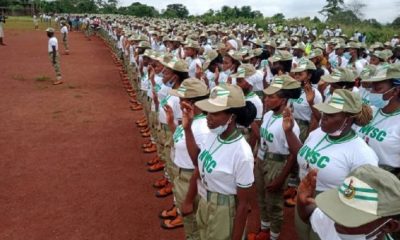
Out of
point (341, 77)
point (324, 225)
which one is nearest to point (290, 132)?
point (324, 225)

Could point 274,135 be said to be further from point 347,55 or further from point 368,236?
point 347,55

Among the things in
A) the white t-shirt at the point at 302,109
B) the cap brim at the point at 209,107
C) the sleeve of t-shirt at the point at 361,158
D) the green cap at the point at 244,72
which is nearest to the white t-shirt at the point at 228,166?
the cap brim at the point at 209,107

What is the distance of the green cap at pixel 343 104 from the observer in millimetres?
3212

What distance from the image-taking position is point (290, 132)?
155 inches

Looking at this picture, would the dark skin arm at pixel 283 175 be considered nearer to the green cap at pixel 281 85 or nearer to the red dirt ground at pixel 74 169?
the green cap at pixel 281 85

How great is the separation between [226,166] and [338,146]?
0.98 m

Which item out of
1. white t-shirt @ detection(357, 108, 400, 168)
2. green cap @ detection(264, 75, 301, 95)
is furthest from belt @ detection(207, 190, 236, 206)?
white t-shirt @ detection(357, 108, 400, 168)

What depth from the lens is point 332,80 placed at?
5426 millimetres

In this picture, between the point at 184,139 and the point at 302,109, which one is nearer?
the point at 184,139

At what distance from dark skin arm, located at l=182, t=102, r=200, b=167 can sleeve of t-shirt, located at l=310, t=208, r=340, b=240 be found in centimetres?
143

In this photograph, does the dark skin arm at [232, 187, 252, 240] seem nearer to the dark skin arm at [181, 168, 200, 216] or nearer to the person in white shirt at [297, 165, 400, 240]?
the dark skin arm at [181, 168, 200, 216]

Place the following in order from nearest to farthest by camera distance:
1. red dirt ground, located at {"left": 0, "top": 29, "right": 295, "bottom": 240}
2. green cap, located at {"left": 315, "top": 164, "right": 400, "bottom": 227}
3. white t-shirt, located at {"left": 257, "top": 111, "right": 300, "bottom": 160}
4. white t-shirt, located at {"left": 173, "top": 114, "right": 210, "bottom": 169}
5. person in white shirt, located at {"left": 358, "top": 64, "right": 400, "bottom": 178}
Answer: green cap, located at {"left": 315, "top": 164, "right": 400, "bottom": 227} → white t-shirt, located at {"left": 173, "top": 114, "right": 210, "bottom": 169} → person in white shirt, located at {"left": 358, "top": 64, "right": 400, "bottom": 178} → white t-shirt, located at {"left": 257, "top": 111, "right": 300, "bottom": 160} → red dirt ground, located at {"left": 0, "top": 29, "right": 295, "bottom": 240}

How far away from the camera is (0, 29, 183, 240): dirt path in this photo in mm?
5500

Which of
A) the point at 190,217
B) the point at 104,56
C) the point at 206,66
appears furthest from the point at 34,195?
the point at 104,56
